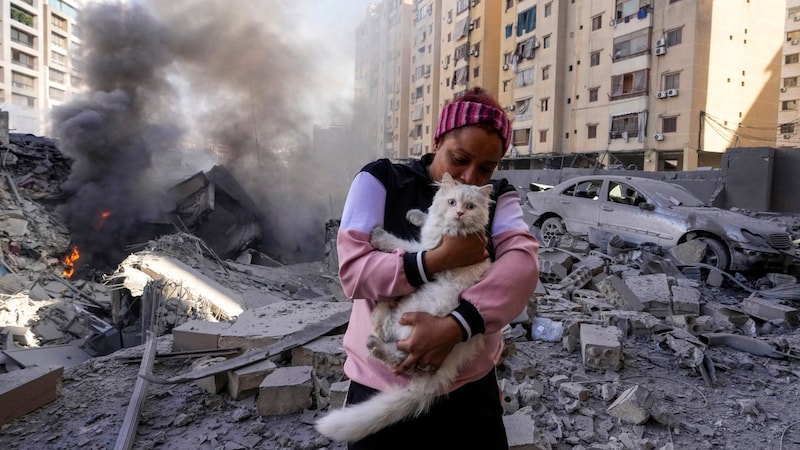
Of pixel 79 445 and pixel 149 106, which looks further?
pixel 149 106

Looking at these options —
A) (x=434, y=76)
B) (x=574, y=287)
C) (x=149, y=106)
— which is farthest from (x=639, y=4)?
(x=149, y=106)

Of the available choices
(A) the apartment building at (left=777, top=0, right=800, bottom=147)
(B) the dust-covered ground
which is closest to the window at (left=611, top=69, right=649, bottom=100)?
(A) the apartment building at (left=777, top=0, right=800, bottom=147)

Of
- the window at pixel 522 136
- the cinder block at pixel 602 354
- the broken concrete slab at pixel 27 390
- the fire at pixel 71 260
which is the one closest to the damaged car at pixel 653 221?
the cinder block at pixel 602 354

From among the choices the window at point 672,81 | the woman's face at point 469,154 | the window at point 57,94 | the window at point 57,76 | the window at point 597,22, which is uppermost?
the window at point 57,76

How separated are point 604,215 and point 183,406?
715cm

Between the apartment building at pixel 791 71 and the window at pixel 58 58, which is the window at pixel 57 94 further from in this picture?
the apartment building at pixel 791 71

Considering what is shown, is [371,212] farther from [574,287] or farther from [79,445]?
[574,287]

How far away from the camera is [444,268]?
1180 mm

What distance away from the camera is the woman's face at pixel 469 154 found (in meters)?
1.31

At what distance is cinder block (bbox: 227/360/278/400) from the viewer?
9.23 ft

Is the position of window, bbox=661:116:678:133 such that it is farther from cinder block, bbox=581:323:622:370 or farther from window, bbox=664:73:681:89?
cinder block, bbox=581:323:622:370

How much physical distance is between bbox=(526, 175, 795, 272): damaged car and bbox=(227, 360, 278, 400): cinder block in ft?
21.0

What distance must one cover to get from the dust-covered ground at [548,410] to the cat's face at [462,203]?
1592 millimetres

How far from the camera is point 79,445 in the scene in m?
2.49
